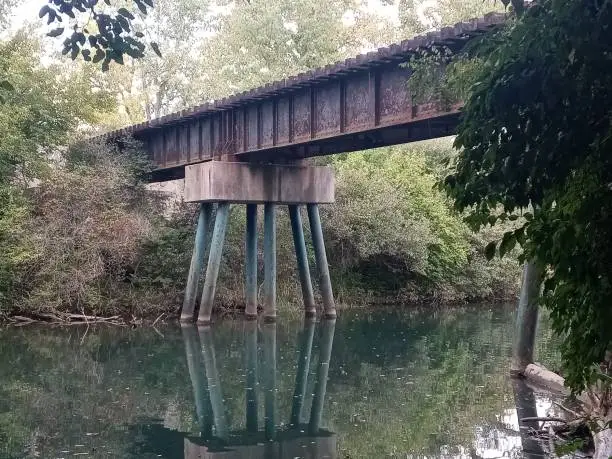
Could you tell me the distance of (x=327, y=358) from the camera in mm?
15016

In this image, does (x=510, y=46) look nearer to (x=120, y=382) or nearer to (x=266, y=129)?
(x=120, y=382)

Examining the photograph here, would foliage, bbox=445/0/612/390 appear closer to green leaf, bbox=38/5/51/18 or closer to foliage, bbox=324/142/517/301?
green leaf, bbox=38/5/51/18

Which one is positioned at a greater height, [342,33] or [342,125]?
[342,33]

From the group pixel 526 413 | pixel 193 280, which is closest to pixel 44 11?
pixel 526 413

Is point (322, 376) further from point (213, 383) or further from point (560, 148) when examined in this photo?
point (560, 148)

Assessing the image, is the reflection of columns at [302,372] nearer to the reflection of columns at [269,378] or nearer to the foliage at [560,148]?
the reflection of columns at [269,378]

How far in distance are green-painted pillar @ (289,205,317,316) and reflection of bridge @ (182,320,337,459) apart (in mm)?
5598

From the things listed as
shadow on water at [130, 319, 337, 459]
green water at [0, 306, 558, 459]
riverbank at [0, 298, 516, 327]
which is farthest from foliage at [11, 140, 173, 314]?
shadow on water at [130, 319, 337, 459]

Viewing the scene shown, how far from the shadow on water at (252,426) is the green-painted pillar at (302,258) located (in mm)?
6646

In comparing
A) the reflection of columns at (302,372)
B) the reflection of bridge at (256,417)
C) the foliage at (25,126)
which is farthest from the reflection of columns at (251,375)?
the foliage at (25,126)

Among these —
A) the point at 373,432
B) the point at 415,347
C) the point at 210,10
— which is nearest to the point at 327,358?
the point at 415,347

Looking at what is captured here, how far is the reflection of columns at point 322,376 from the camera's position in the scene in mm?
9549

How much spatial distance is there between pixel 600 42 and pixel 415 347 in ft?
44.9

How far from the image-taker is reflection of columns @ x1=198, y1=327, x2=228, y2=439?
9.31 metres
